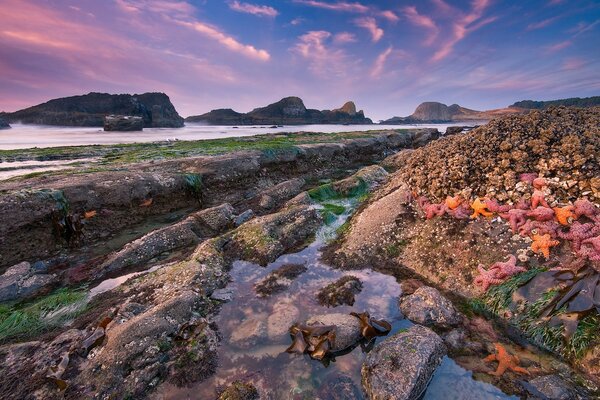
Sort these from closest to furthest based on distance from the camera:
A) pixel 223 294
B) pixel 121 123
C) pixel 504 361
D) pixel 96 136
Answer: pixel 504 361
pixel 223 294
pixel 96 136
pixel 121 123

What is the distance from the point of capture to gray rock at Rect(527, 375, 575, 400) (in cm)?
607

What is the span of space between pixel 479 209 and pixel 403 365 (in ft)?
24.6

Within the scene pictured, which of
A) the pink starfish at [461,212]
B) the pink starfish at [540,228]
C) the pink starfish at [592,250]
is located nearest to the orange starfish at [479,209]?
the pink starfish at [461,212]

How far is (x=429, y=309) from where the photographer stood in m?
8.69

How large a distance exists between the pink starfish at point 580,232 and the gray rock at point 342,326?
23.7 ft

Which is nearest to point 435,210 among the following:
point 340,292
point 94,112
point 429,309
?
point 429,309

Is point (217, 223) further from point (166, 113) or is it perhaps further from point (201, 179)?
point (166, 113)

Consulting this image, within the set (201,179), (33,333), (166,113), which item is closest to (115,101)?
(166,113)

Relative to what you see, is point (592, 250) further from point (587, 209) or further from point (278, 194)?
point (278, 194)

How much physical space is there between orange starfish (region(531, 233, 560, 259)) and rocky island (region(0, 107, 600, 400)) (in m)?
0.06

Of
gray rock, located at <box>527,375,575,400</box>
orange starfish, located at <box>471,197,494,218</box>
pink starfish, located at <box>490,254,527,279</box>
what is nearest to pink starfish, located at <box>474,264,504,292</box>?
pink starfish, located at <box>490,254,527,279</box>

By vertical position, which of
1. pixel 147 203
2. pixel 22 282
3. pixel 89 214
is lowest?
pixel 22 282

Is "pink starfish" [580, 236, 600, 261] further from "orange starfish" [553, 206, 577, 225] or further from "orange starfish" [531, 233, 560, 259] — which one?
"orange starfish" [553, 206, 577, 225]

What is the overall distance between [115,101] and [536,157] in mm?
221540
